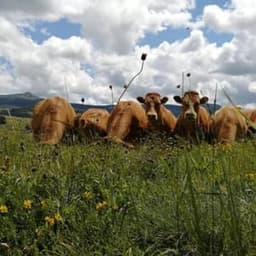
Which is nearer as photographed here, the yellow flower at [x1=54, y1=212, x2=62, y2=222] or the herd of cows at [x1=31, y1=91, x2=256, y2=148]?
the yellow flower at [x1=54, y1=212, x2=62, y2=222]

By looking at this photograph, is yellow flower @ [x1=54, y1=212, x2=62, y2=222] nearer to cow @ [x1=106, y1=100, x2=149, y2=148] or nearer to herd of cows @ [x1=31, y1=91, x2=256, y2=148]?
herd of cows @ [x1=31, y1=91, x2=256, y2=148]

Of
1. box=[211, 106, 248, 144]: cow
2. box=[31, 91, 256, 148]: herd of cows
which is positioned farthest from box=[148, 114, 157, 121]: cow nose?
box=[211, 106, 248, 144]: cow

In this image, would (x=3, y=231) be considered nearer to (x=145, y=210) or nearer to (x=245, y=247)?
(x=145, y=210)

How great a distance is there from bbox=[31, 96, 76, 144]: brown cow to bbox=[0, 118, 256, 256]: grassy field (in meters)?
8.43

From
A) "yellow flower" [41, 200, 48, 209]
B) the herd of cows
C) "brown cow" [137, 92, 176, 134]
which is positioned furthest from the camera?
"brown cow" [137, 92, 176, 134]

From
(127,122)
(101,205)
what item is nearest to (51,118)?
(127,122)

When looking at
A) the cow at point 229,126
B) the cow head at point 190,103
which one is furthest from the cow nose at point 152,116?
the cow at point 229,126

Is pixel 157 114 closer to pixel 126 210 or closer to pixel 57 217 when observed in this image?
pixel 126 210

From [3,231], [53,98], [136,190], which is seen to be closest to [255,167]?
[136,190]

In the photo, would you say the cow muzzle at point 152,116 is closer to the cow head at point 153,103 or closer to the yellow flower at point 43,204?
the cow head at point 153,103

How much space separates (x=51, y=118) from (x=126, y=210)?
34.9 feet

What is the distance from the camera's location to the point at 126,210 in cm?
385

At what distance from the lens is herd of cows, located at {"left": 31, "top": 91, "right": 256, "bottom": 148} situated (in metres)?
13.6

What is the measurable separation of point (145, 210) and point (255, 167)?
1.54 m
